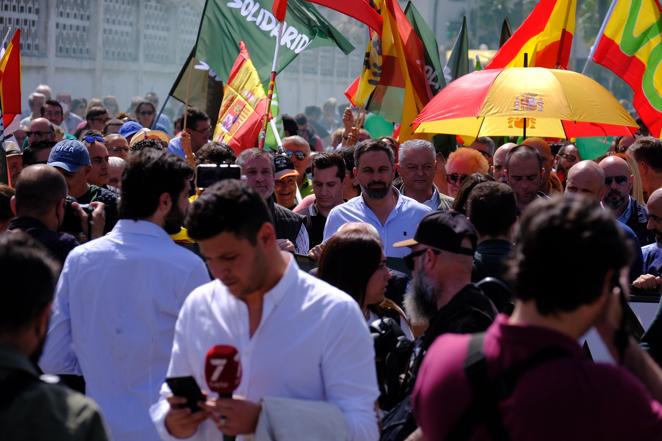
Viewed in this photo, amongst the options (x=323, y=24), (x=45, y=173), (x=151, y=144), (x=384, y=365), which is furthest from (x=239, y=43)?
(x=384, y=365)

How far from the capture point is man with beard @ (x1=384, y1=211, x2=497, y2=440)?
14.4 ft

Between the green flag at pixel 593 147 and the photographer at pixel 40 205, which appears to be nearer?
the photographer at pixel 40 205

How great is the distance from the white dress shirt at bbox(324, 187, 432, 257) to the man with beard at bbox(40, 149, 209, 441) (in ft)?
9.91

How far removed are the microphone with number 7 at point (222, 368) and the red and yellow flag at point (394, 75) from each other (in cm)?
759

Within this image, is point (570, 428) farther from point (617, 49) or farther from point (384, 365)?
point (617, 49)

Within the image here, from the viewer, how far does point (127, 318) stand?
454 cm

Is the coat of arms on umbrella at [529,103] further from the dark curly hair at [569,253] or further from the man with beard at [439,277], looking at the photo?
the dark curly hair at [569,253]

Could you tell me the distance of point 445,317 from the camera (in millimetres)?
4336

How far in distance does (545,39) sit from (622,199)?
9.18 feet

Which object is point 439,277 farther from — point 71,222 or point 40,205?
point 71,222

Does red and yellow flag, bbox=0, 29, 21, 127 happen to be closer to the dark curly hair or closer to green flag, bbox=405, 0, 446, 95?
green flag, bbox=405, 0, 446, 95

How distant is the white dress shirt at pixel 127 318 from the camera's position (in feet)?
14.9

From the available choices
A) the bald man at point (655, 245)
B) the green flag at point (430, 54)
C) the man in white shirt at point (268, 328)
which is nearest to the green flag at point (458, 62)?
the green flag at point (430, 54)

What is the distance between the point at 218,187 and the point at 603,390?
1.55m
